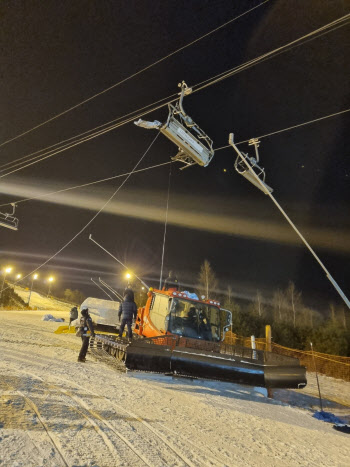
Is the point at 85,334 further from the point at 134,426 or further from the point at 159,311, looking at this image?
the point at 134,426

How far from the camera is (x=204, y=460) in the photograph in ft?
9.62

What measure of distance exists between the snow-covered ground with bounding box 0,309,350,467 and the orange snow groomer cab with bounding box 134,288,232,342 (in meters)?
1.53

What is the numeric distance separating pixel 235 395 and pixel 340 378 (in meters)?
10.7

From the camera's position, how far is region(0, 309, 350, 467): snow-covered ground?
2710mm

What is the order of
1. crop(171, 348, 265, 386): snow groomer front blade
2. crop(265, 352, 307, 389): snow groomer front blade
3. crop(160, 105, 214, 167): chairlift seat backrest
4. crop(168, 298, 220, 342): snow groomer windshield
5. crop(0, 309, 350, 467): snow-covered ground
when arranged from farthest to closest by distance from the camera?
crop(168, 298, 220, 342): snow groomer windshield < crop(160, 105, 214, 167): chairlift seat backrest < crop(265, 352, 307, 389): snow groomer front blade < crop(171, 348, 265, 386): snow groomer front blade < crop(0, 309, 350, 467): snow-covered ground

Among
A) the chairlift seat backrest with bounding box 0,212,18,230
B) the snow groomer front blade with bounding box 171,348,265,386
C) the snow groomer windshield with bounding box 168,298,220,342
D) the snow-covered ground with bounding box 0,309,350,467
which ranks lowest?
the snow-covered ground with bounding box 0,309,350,467

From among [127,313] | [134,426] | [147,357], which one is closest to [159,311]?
[127,313]

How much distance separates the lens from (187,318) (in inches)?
312

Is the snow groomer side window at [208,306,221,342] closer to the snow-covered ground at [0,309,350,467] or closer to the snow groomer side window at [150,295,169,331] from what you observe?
the snow groomer side window at [150,295,169,331]

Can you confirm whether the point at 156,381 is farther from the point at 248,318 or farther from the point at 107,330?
the point at 248,318

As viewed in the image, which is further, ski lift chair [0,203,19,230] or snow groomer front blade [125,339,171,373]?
ski lift chair [0,203,19,230]

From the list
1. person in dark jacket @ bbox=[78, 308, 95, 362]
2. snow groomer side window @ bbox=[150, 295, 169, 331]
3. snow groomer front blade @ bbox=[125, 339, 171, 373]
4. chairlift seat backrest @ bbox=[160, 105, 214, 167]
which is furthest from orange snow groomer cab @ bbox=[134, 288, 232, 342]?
chairlift seat backrest @ bbox=[160, 105, 214, 167]

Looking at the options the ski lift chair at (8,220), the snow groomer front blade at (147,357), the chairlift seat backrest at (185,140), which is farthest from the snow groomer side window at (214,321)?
the ski lift chair at (8,220)

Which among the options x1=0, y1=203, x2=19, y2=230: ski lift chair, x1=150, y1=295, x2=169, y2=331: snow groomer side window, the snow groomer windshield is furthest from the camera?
x1=0, y1=203, x2=19, y2=230: ski lift chair
